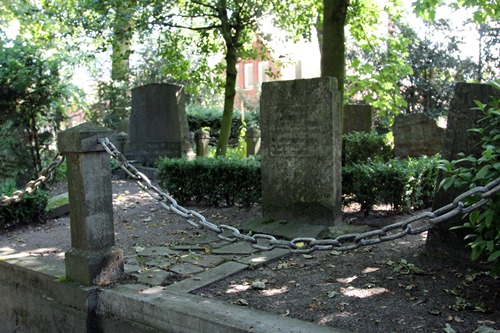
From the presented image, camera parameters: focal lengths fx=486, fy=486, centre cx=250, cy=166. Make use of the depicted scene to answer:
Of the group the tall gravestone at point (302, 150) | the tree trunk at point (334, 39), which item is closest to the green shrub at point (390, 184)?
the tall gravestone at point (302, 150)

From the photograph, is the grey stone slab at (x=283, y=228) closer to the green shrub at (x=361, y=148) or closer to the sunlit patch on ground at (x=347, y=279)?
the sunlit patch on ground at (x=347, y=279)

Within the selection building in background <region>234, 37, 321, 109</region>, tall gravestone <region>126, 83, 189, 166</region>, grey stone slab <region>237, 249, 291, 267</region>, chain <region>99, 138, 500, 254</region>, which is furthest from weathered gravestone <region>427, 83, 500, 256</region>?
building in background <region>234, 37, 321, 109</region>

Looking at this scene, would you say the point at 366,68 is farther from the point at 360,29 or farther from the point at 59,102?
the point at 59,102

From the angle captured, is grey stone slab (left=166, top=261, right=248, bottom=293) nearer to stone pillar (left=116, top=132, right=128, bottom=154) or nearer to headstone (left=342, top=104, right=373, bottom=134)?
headstone (left=342, top=104, right=373, bottom=134)

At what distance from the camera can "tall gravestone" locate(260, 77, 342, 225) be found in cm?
682

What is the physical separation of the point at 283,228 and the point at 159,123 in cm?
975

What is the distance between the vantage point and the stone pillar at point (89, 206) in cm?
412

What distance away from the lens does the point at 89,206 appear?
414cm

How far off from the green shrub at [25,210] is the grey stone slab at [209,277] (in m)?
5.17

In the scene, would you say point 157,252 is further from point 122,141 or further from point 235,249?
point 122,141

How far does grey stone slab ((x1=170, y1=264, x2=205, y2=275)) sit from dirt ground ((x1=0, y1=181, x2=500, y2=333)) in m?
0.45

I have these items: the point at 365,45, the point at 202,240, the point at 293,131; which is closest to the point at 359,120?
the point at 365,45

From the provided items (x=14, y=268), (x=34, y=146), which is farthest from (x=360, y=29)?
(x=14, y=268)

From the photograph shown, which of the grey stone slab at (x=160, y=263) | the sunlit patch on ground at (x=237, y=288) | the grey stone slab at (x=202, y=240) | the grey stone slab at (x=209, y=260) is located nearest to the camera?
the sunlit patch on ground at (x=237, y=288)
